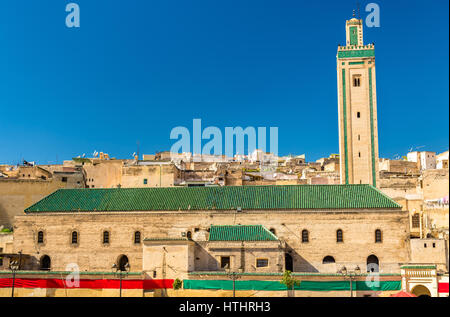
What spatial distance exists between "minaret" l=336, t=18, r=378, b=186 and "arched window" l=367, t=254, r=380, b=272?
10413 millimetres

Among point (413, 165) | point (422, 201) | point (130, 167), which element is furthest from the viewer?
point (413, 165)

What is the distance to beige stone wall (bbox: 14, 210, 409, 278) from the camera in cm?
3253

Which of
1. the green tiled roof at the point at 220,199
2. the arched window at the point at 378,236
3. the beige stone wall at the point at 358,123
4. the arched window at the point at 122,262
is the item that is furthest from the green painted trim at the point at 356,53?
the arched window at the point at 122,262

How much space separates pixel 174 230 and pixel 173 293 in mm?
6356

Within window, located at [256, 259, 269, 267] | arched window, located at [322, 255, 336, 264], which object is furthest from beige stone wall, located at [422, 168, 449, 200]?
window, located at [256, 259, 269, 267]

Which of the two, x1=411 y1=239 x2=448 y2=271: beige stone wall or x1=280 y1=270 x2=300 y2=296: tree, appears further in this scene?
x1=411 y1=239 x2=448 y2=271: beige stone wall

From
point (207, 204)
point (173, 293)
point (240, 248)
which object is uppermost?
point (207, 204)

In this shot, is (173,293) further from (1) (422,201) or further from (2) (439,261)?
(1) (422,201)

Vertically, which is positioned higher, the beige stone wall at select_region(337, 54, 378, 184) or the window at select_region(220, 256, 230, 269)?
the beige stone wall at select_region(337, 54, 378, 184)

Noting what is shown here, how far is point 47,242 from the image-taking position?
1398 inches

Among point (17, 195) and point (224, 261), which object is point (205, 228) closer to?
point (224, 261)

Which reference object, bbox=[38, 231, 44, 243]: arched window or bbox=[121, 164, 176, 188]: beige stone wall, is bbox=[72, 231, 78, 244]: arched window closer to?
bbox=[38, 231, 44, 243]: arched window

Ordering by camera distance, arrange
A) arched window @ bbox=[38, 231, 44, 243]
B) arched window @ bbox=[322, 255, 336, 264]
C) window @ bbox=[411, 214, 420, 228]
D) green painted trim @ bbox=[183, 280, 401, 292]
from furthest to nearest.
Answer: window @ bbox=[411, 214, 420, 228] → arched window @ bbox=[38, 231, 44, 243] → arched window @ bbox=[322, 255, 336, 264] → green painted trim @ bbox=[183, 280, 401, 292]
